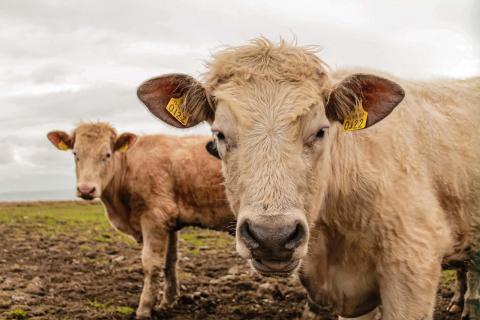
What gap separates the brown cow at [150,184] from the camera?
35.2 ft

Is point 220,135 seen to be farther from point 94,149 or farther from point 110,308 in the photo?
point 94,149

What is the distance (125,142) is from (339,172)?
749 cm

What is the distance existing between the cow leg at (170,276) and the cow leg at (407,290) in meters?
6.06

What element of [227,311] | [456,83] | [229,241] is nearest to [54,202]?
[229,241]

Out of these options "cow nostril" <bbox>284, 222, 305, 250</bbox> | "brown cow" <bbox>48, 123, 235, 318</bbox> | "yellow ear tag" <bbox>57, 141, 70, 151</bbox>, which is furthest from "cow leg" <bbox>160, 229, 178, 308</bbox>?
"cow nostril" <bbox>284, 222, 305, 250</bbox>

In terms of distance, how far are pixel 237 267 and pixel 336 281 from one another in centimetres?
717

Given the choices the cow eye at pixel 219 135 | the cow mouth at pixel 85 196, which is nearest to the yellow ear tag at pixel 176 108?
the cow eye at pixel 219 135

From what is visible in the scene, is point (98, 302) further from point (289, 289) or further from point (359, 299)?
point (359, 299)

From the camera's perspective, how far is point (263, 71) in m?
4.21

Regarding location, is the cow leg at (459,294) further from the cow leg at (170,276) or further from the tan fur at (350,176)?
the cow leg at (170,276)

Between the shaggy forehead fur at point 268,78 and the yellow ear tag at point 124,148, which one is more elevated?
the shaggy forehead fur at point 268,78

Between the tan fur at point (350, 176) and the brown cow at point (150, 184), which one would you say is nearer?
the tan fur at point (350, 176)

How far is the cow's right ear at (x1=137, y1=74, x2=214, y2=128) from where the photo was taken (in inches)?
181

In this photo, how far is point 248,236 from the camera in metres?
3.62
